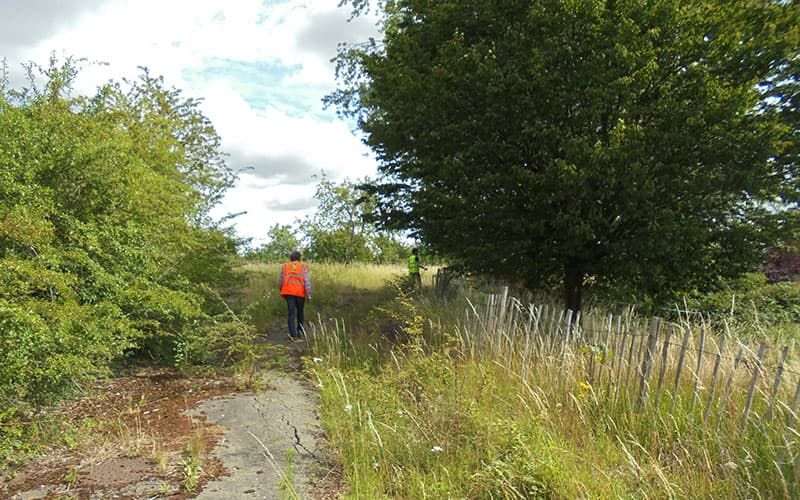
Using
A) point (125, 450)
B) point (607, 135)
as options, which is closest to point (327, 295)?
point (607, 135)

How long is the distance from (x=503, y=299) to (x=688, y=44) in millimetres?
5429

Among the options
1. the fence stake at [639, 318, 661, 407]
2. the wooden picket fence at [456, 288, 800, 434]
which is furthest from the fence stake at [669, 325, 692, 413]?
the fence stake at [639, 318, 661, 407]

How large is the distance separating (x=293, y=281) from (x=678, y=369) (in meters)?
7.33

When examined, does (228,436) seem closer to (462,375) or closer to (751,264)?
(462,375)

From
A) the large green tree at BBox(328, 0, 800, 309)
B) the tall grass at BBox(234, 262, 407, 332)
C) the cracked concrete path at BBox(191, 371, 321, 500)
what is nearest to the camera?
the cracked concrete path at BBox(191, 371, 321, 500)

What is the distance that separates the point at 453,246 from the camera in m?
10.7

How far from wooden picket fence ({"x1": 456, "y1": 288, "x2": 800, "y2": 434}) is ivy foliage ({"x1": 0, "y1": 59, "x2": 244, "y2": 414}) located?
4462 millimetres

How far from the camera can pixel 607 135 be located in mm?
8914

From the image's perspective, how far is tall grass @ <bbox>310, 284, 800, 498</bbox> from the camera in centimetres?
340

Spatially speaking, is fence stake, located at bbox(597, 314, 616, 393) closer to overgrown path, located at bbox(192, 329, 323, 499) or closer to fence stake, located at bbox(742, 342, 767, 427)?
fence stake, located at bbox(742, 342, 767, 427)

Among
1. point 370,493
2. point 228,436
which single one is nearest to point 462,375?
point 370,493

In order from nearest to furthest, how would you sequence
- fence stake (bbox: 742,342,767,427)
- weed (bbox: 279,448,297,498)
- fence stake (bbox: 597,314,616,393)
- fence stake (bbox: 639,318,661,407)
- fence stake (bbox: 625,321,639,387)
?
1. fence stake (bbox: 742,342,767,427)
2. weed (bbox: 279,448,297,498)
3. fence stake (bbox: 639,318,661,407)
4. fence stake (bbox: 625,321,639,387)
5. fence stake (bbox: 597,314,616,393)

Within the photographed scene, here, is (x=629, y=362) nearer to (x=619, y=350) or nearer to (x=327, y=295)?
(x=619, y=350)

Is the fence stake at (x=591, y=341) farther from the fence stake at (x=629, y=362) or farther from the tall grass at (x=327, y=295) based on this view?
the tall grass at (x=327, y=295)
